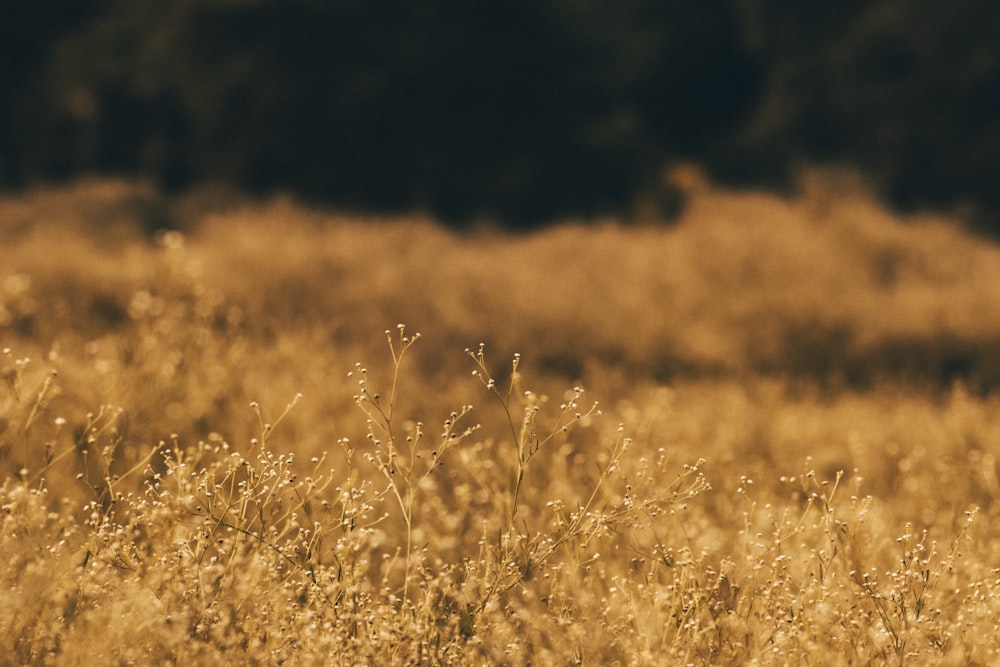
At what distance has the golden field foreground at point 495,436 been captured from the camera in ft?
7.14

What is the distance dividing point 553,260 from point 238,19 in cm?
475

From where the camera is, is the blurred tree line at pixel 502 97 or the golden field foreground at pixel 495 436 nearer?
the golden field foreground at pixel 495 436

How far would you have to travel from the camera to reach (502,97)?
11.5 meters

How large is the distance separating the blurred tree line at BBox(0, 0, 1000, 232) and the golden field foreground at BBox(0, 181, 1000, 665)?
1290 millimetres

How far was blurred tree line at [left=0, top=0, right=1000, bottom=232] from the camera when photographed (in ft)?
34.6

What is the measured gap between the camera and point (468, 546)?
343cm

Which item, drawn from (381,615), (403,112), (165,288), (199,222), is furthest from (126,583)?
(403,112)

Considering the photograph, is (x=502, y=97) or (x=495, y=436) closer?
(x=495, y=436)

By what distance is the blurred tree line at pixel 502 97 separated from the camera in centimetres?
1054

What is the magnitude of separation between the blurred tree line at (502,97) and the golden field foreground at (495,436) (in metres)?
1.29

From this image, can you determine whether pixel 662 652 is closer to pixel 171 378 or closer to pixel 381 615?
pixel 381 615

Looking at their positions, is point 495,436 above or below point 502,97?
below

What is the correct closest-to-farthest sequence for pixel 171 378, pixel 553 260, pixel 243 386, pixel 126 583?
pixel 126 583, pixel 171 378, pixel 243 386, pixel 553 260

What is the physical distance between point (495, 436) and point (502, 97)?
721cm
